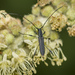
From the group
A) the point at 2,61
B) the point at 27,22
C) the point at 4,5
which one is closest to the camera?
the point at 2,61

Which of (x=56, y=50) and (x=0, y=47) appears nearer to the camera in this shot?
(x=0, y=47)

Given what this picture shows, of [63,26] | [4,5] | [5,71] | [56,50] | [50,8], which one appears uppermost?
[4,5]

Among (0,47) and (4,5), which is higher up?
(4,5)

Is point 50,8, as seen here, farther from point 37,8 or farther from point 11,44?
point 11,44

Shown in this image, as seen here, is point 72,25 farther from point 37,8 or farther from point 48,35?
point 37,8

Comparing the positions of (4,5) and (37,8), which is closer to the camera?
(37,8)

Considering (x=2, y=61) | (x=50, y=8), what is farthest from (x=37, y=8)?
(x=2, y=61)

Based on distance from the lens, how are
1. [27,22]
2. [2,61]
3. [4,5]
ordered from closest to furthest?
[2,61] → [27,22] → [4,5]

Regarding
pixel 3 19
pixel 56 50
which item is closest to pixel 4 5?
pixel 3 19

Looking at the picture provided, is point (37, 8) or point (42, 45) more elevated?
point (37, 8)
